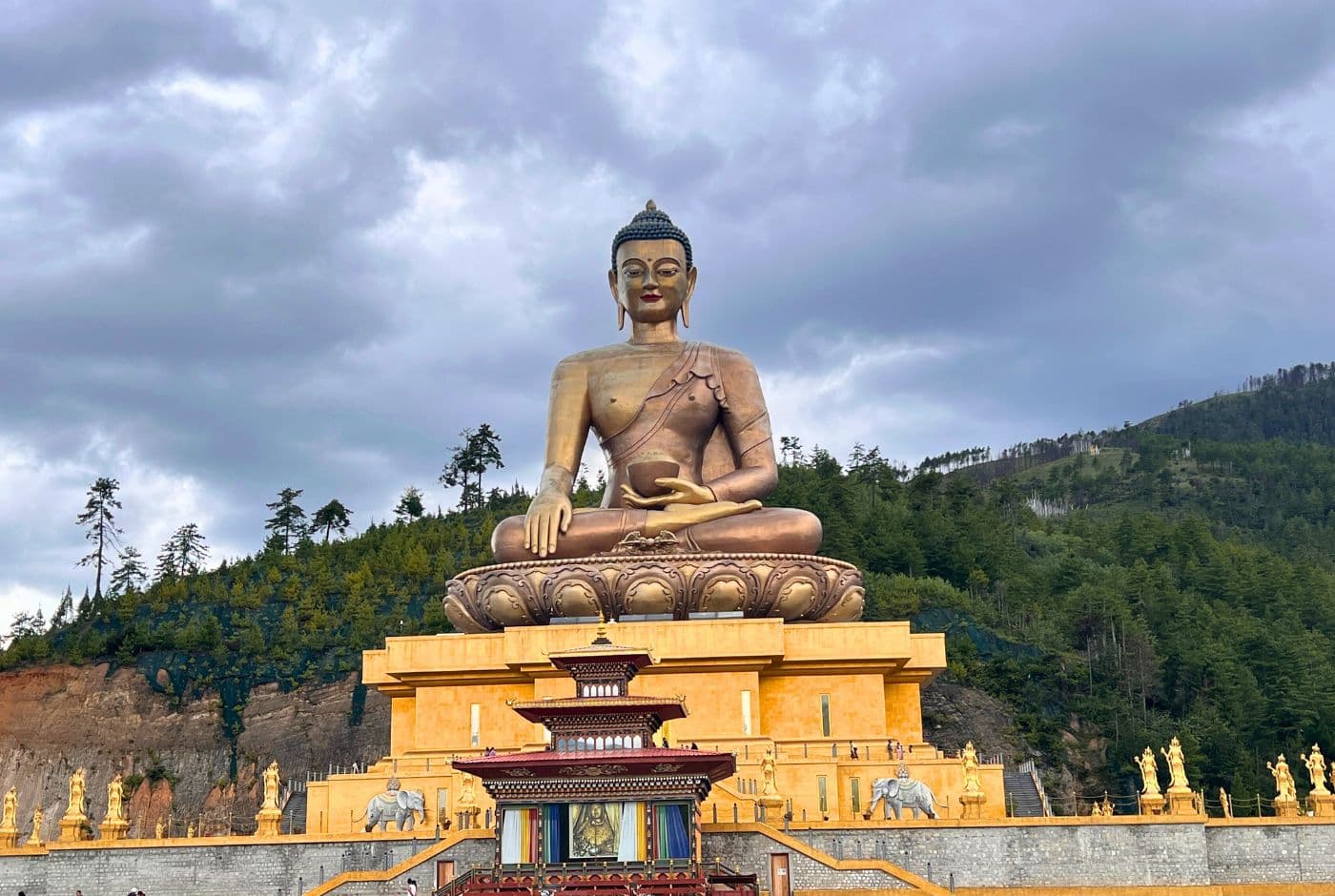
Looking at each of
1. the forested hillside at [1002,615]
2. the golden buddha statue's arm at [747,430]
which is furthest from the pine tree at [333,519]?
the golden buddha statue's arm at [747,430]

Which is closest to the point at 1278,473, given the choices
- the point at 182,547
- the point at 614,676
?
the point at 182,547

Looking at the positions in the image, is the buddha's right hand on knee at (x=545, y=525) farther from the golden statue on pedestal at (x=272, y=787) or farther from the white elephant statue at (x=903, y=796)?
the white elephant statue at (x=903, y=796)

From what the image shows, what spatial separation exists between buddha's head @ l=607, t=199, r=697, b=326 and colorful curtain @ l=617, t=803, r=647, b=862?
395 inches

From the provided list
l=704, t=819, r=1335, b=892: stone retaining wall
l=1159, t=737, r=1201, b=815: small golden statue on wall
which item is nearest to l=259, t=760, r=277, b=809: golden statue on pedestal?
l=704, t=819, r=1335, b=892: stone retaining wall

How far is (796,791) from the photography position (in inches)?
749

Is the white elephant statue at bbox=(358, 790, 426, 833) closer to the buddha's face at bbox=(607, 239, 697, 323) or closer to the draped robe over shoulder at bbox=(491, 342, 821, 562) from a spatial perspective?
the draped robe over shoulder at bbox=(491, 342, 821, 562)

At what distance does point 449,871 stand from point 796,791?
4.51 metres

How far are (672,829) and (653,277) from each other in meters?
10.3

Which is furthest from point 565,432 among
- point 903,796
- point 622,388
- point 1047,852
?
point 1047,852

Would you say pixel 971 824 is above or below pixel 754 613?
below

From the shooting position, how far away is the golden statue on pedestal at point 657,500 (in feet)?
68.9

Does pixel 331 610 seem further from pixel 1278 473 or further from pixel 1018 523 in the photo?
pixel 1278 473

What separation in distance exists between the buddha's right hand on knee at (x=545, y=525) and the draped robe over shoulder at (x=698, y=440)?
115 mm

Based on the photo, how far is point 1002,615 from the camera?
40219 mm
